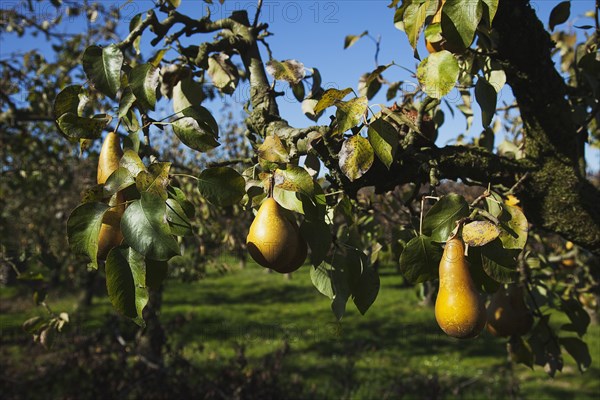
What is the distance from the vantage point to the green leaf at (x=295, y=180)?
85cm

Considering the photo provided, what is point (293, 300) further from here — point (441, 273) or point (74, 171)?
point (441, 273)

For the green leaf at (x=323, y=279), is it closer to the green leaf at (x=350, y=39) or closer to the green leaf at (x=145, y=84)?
the green leaf at (x=145, y=84)

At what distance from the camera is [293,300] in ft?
35.6

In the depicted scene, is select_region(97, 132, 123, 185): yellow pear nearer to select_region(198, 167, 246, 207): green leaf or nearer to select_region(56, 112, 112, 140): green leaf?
select_region(56, 112, 112, 140): green leaf

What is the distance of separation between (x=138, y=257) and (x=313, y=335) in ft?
23.3

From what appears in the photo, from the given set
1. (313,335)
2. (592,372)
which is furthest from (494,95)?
(313,335)

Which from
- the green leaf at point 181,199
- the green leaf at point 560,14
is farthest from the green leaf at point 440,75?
the green leaf at point 560,14

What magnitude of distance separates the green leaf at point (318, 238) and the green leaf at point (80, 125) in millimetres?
449

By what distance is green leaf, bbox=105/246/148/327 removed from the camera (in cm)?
84

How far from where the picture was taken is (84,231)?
2.80 ft

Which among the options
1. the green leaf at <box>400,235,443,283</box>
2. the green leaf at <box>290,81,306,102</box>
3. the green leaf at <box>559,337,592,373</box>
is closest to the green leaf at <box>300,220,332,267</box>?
the green leaf at <box>400,235,443,283</box>

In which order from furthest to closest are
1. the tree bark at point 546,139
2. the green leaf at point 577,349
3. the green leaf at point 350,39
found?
the green leaf at point 350,39
the green leaf at point 577,349
the tree bark at point 546,139

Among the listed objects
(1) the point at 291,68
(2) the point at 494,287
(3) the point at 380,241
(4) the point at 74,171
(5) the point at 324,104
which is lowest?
(2) the point at 494,287

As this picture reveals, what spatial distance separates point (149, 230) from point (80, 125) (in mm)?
353
